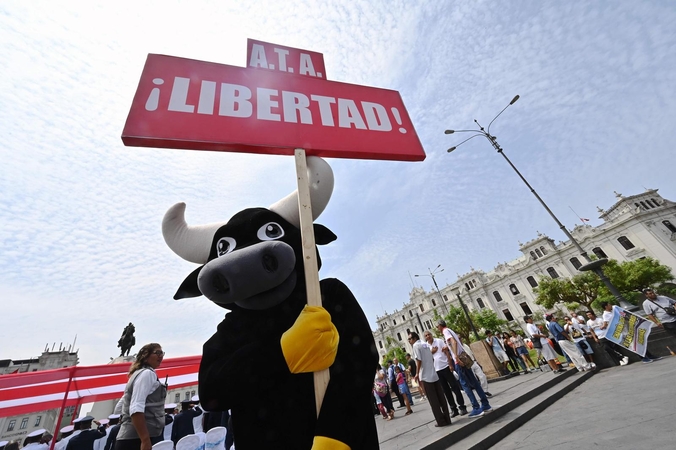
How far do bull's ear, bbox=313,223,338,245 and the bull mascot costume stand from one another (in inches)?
10.1

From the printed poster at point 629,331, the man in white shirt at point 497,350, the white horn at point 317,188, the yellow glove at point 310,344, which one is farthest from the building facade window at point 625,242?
the yellow glove at point 310,344

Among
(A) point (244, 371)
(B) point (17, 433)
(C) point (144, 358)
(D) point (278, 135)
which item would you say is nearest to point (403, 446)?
(C) point (144, 358)

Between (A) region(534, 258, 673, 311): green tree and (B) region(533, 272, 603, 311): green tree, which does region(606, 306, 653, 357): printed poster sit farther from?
(B) region(533, 272, 603, 311): green tree

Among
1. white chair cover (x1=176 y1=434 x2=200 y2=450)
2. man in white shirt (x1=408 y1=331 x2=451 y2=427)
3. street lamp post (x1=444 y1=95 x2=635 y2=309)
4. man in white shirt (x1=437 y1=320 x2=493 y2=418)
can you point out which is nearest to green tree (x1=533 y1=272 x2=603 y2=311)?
street lamp post (x1=444 y1=95 x2=635 y2=309)

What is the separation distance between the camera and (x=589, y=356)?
26.8 feet

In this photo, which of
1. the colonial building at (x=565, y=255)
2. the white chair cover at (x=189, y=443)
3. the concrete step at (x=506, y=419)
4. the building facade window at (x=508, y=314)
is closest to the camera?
the concrete step at (x=506, y=419)

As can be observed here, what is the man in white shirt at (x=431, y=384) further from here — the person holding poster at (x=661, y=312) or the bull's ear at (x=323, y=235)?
the person holding poster at (x=661, y=312)

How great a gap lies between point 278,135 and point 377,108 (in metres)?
0.83

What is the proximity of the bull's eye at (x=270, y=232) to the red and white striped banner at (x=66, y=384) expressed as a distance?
7.81m

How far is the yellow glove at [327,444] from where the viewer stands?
969 millimetres

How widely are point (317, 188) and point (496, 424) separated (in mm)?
4781

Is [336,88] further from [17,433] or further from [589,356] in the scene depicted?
[17,433]

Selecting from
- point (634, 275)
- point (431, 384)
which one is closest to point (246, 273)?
point (431, 384)

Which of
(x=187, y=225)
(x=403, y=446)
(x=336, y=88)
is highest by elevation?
(x=336, y=88)
